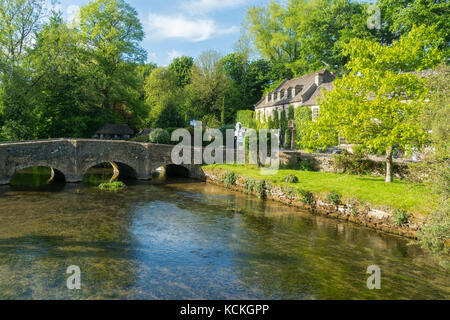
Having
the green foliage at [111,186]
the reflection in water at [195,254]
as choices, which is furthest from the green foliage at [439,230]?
the green foliage at [111,186]

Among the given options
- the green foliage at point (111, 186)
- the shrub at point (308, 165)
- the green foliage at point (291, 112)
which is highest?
the green foliage at point (291, 112)

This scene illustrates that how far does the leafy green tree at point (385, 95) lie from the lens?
68.4 feet

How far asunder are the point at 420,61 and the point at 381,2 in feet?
97.4

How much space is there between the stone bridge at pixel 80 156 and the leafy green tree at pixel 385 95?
18.0 m

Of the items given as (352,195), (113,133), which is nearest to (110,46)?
(113,133)

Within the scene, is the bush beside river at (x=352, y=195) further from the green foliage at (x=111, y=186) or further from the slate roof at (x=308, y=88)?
the slate roof at (x=308, y=88)

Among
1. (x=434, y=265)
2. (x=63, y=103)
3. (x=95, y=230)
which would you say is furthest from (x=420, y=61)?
(x=63, y=103)

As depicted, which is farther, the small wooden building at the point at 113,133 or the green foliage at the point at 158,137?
the small wooden building at the point at 113,133

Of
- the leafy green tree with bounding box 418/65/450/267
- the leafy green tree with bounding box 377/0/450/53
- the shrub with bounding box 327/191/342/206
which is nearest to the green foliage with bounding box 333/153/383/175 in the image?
the shrub with bounding box 327/191/342/206

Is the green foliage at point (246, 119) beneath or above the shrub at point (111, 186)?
above

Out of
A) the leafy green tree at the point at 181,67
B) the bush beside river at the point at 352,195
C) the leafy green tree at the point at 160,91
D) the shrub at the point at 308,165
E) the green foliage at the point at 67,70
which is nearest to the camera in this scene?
the bush beside river at the point at 352,195

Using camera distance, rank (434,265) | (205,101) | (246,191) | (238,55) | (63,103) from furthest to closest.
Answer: (238,55) < (205,101) < (63,103) < (246,191) < (434,265)

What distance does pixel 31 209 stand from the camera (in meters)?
21.2
